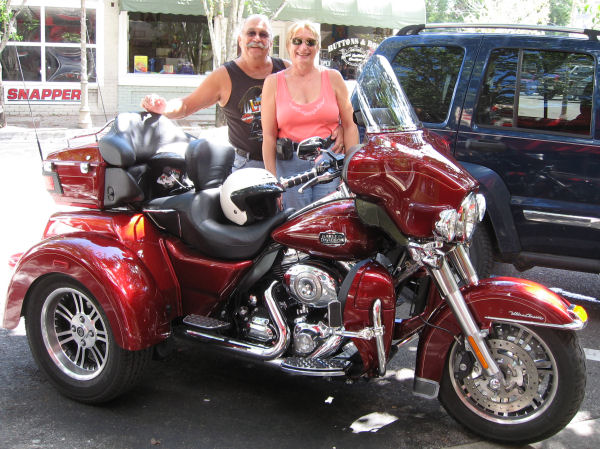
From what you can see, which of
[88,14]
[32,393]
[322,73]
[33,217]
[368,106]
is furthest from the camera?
[88,14]

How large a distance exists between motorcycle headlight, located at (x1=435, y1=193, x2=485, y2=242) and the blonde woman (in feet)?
4.61

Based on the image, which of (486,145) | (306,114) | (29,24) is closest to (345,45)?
(29,24)

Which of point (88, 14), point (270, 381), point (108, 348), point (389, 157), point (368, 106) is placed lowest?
point (270, 381)

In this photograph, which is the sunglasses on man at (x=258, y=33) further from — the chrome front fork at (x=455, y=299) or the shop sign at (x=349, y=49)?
the shop sign at (x=349, y=49)

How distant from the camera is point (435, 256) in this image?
3078 millimetres

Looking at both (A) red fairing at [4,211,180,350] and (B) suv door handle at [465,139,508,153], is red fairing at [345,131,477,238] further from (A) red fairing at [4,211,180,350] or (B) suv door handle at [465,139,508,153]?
(B) suv door handle at [465,139,508,153]

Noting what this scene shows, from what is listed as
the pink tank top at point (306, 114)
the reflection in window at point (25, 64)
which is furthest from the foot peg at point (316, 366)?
the reflection in window at point (25, 64)

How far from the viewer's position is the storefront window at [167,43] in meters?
19.2

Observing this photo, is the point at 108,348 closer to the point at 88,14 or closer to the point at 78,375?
the point at 78,375

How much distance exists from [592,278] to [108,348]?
4412mm

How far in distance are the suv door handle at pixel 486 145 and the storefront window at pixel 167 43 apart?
15612 mm

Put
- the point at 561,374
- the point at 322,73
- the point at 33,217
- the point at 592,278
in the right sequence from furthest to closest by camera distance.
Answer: the point at 33,217 → the point at 592,278 → the point at 322,73 → the point at 561,374

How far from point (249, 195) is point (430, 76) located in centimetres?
243

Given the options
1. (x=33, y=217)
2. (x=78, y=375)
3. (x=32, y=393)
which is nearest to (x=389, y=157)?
(x=78, y=375)
